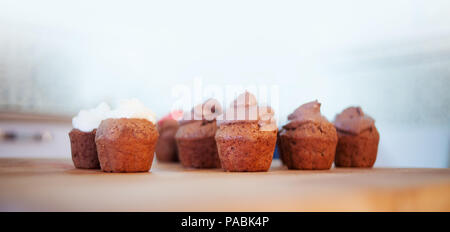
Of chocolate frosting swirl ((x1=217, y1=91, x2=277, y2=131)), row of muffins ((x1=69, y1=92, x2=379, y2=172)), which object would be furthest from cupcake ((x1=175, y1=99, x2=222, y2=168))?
Answer: chocolate frosting swirl ((x1=217, y1=91, x2=277, y2=131))

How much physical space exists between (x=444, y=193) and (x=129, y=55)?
499 centimetres

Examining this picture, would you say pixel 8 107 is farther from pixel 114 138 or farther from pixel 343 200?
pixel 343 200

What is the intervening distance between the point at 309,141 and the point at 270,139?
1.38ft

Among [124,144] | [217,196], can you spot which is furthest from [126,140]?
[217,196]

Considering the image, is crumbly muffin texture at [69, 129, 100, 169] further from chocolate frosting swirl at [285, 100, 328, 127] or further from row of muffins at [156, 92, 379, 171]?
chocolate frosting swirl at [285, 100, 328, 127]

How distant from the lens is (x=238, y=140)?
306 cm

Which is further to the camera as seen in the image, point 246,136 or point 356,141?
point 356,141

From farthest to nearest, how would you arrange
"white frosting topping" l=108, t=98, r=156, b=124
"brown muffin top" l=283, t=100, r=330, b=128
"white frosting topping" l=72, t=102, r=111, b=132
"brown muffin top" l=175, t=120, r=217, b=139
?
"brown muffin top" l=175, t=120, r=217, b=139, "brown muffin top" l=283, t=100, r=330, b=128, "white frosting topping" l=72, t=102, r=111, b=132, "white frosting topping" l=108, t=98, r=156, b=124

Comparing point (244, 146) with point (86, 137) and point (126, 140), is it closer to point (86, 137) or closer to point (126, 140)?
point (126, 140)

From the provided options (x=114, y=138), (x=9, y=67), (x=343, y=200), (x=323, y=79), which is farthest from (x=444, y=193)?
(x=9, y=67)

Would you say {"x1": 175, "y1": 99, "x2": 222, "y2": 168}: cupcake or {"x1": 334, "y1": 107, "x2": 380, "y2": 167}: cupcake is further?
{"x1": 334, "y1": 107, "x2": 380, "y2": 167}: cupcake

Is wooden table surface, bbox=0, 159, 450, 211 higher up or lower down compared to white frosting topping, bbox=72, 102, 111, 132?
lower down

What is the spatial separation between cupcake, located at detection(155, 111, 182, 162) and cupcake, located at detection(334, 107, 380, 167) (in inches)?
73.2

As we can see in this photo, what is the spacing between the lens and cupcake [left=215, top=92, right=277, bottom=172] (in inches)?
121
